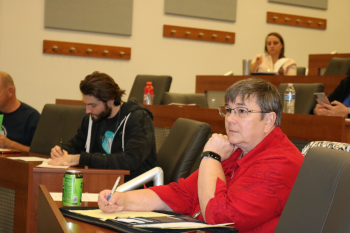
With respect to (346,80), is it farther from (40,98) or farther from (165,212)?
(40,98)

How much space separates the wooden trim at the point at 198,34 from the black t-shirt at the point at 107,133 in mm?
4092

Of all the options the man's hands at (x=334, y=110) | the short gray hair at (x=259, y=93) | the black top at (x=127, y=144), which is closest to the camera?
the short gray hair at (x=259, y=93)

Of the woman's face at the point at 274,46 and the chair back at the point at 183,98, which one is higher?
the woman's face at the point at 274,46

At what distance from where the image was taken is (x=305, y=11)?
26.3ft

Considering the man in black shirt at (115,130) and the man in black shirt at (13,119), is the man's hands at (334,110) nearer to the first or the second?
the man in black shirt at (115,130)

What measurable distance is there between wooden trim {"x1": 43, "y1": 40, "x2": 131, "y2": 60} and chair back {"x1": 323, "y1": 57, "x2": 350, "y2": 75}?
8.77 feet

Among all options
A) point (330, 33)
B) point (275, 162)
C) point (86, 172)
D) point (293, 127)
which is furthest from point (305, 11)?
point (275, 162)

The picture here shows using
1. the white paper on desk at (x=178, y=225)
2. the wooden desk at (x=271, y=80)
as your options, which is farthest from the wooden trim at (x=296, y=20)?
the white paper on desk at (x=178, y=225)

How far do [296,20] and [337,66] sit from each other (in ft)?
9.20

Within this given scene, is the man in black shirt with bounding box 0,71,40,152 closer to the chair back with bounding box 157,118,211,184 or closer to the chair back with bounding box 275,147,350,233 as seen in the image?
the chair back with bounding box 157,118,211,184

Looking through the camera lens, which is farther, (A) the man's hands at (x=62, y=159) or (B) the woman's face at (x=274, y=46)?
(B) the woman's face at (x=274, y=46)

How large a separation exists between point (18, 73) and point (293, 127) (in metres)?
4.16

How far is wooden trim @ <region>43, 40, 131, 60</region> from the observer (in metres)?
6.06

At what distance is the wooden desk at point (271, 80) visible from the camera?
4.33m
